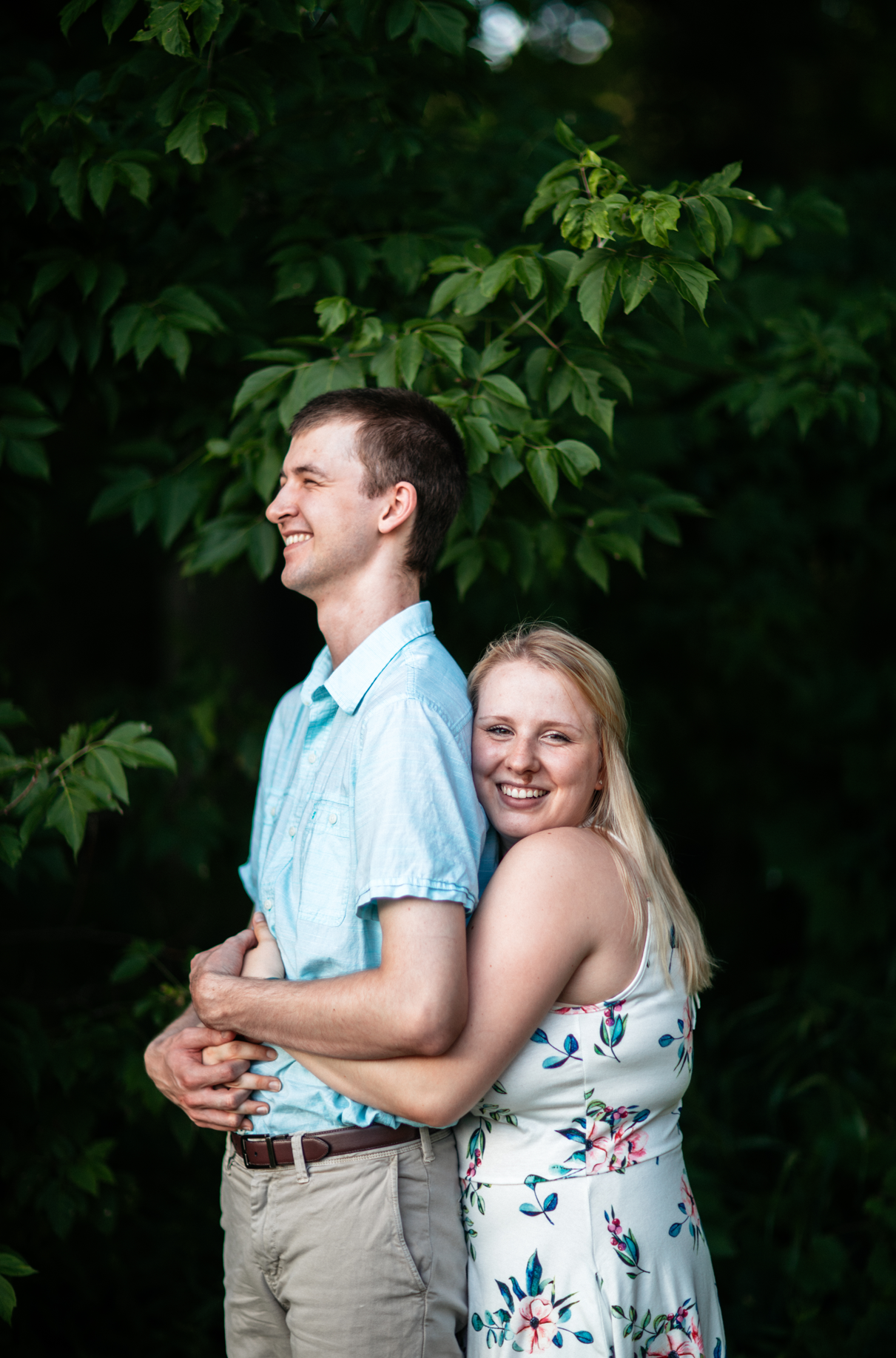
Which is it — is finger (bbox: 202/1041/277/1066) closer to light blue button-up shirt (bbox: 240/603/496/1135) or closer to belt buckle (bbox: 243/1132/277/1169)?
light blue button-up shirt (bbox: 240/603/496/1135)

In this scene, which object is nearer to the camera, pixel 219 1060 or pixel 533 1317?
pixel 533 1317

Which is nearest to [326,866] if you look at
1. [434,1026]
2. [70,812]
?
[434,1026]

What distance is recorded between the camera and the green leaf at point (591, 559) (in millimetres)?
2441

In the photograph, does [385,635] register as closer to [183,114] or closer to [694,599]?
[183,114]

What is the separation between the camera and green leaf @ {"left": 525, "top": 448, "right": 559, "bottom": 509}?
2090 mm

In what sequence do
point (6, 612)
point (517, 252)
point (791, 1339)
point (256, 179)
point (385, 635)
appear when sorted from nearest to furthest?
point (385, 635)
point (517, 252)
point (256, 179)
point (791, 1339)
point (6, 612)

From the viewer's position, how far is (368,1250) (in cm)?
170

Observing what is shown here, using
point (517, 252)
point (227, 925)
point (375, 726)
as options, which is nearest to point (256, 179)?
point (517, 252)

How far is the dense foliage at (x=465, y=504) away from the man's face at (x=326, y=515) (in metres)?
0.29

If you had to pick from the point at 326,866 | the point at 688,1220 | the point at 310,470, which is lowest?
the point at 688,1220

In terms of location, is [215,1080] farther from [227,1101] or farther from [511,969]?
[511,969]

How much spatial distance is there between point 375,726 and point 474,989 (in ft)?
1.43

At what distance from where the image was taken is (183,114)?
6.89ft

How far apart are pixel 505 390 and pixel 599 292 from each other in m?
0.27
